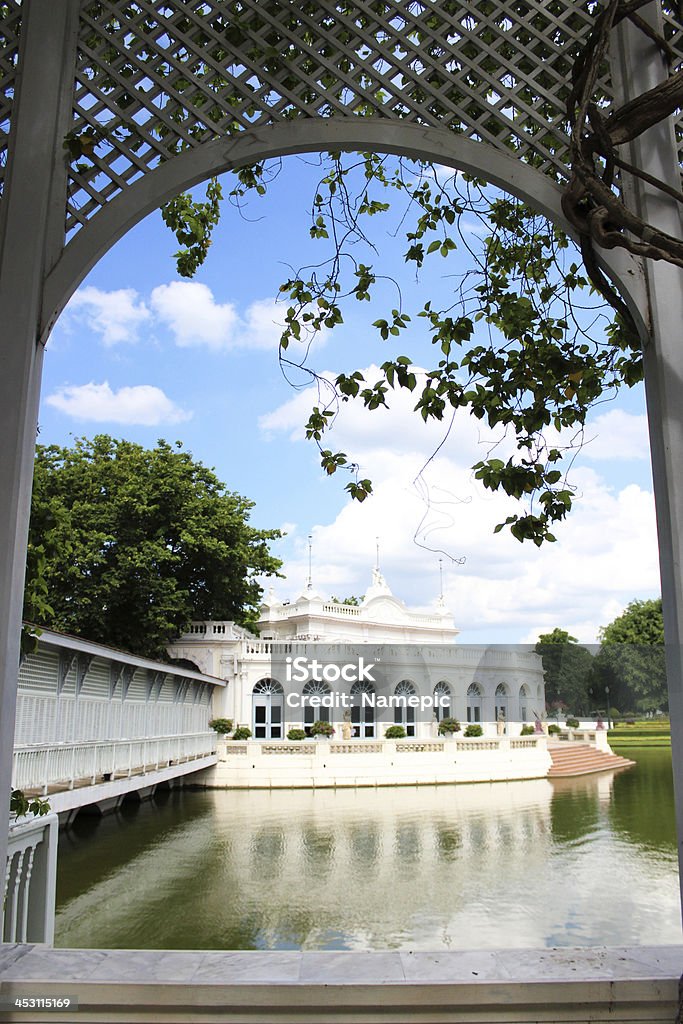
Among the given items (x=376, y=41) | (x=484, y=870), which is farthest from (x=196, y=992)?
(x=484, y=870)

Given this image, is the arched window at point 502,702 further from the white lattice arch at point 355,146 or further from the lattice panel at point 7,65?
the lattice panel at point 7,65

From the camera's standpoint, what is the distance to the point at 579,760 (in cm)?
2547

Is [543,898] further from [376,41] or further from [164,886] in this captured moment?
[376,41]

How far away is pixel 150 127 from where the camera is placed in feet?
5.89

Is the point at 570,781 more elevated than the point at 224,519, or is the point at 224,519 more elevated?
the point at 224,519

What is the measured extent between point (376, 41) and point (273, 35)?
9.2 inches

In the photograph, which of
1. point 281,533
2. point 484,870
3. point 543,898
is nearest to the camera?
point 543,898

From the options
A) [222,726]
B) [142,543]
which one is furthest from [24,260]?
[222,726]

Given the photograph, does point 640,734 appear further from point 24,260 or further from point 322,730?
point 24,260

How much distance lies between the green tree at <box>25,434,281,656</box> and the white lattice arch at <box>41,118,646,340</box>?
19.3 metres

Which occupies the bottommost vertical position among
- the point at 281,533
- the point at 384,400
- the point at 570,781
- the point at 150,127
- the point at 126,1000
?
the point at 570,781

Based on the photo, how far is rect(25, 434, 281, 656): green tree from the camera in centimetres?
2128

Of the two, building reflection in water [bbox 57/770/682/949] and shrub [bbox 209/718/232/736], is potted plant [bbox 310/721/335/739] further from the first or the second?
building reflection in water [bbox 57/770/682/949]

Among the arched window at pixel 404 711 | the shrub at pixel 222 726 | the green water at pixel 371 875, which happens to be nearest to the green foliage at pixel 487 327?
the green water at pixel 371 875
